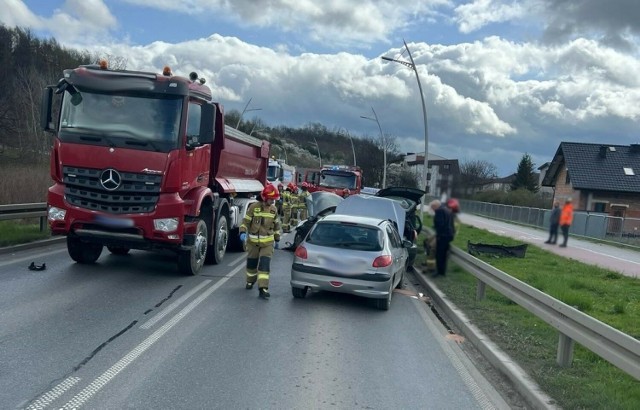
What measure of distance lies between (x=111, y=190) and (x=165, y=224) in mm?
1024

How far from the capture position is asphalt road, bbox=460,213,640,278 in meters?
3.91

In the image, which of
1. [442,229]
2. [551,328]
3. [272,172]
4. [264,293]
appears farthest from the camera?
[272,172]

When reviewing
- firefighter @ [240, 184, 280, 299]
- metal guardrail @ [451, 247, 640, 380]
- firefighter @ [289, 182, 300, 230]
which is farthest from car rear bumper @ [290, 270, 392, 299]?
firefighter @ [289, 182, 300, 230]

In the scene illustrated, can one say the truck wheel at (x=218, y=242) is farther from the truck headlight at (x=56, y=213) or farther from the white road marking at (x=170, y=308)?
the truck headlight at (x=56, y=213)

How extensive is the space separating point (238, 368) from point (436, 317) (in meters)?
4.48

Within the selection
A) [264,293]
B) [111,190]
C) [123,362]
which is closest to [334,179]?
[264,293]

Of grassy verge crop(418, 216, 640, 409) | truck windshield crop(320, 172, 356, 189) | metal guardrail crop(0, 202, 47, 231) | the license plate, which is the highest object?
truck windshield crop(320, 172, 356, 189)

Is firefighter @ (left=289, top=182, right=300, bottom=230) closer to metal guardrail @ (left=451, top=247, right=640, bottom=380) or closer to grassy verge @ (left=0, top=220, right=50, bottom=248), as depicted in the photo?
grassy verge @ (left=0, top=220, right=50, bottom=248)

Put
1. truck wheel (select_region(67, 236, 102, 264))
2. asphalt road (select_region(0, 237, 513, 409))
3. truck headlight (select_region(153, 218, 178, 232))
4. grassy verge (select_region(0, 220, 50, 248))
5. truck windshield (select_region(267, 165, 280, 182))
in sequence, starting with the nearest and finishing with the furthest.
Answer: asphalt road (select_region(0, 237, 513, 409)) < truck headlight (select_region(153, 218, 178, 232)) < truck wheel (select_region(67, 236, 102, 264)) < grassy verge (select_region(0, 220, 50, 248)) < truck windshield (select_region(267, 165, 280, 182))

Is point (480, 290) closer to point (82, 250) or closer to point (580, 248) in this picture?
point (580, 248)

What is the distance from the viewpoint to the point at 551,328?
834 centimetres

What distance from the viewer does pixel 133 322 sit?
7.56 meters

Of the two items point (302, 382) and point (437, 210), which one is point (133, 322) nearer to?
point (302, 382)

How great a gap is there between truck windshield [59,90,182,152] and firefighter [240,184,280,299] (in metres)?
1.72
